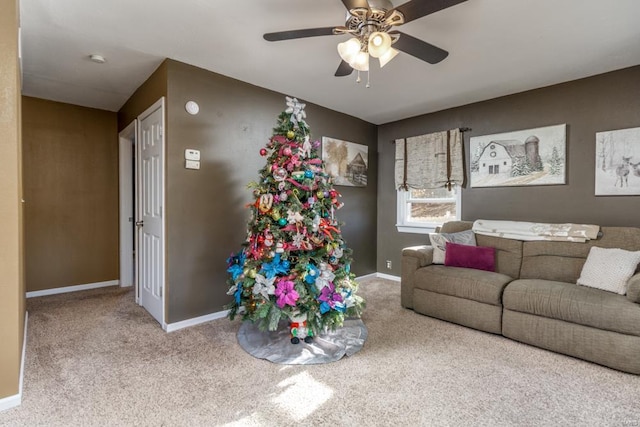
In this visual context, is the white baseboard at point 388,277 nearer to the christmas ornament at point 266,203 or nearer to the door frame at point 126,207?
the christmas ornament at point 266,203

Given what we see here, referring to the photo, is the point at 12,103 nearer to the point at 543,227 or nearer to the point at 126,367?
the point at 126,367

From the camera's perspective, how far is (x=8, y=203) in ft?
5.51

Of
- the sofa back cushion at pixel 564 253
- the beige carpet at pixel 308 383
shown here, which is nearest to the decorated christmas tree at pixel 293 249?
the beige carpet at pixel 308 383

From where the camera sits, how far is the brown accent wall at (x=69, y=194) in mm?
3729

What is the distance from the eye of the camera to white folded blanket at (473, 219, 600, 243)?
2857 mm

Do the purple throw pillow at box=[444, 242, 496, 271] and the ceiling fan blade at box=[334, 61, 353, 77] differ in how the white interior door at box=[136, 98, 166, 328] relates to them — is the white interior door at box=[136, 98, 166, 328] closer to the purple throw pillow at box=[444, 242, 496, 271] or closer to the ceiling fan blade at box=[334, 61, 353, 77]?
the ceiling fan blade at box=[334, 61, 353, 77]

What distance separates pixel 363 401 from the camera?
1.82 meters

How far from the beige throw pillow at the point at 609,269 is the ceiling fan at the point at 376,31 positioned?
→ 2097 mm

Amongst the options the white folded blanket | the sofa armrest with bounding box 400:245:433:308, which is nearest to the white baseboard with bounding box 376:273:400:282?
the sofa armrest with bounding box 400:245:433:308

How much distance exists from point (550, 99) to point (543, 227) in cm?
136

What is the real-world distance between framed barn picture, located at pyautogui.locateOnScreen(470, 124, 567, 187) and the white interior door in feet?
11.3

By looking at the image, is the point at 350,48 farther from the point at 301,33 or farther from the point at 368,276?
the point at 368,276

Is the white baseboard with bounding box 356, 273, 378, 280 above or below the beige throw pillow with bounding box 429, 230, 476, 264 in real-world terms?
below

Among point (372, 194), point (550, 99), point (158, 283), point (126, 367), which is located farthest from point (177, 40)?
point (550, 99)
